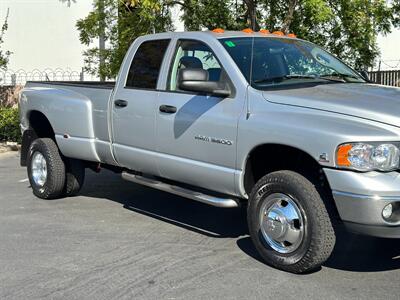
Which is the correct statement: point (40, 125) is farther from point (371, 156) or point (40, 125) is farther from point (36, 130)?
point (371, 156)

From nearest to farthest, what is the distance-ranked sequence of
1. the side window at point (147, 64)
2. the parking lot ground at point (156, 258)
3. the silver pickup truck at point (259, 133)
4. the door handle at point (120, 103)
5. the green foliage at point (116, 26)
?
the silver pickup truck at point (259, 133)
the parking lot ground at point (156, 258)
the side window at point (147, 64)
the door handle at point (120, 103)
the green foliage at point (116, 26)

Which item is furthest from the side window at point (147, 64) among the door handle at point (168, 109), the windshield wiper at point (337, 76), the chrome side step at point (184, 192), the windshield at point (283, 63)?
the windshield wiper at point (337, 76)

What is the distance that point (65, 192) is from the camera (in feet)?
25.1

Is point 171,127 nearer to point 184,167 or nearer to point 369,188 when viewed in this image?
point 184,167

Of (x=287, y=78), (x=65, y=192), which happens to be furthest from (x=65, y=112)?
(x=287, y=78)

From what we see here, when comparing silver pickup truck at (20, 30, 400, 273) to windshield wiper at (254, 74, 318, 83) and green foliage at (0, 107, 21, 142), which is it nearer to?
windshield wiper at (254, 74, 318, 83)

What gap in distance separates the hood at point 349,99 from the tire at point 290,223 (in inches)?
22.8

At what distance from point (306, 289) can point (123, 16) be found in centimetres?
771

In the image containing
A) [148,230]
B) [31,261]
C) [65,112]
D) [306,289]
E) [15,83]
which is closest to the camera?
[306,289]

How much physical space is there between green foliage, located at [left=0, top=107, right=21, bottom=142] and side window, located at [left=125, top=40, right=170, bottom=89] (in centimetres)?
795

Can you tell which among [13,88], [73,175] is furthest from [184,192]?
[13,88]

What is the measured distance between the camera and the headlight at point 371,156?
4.08m

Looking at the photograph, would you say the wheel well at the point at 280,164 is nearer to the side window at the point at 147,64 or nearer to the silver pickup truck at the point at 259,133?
the silver pickup truck at the point at 259,133

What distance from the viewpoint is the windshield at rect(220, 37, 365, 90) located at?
5.17 meters
